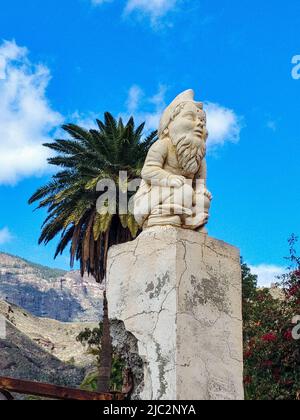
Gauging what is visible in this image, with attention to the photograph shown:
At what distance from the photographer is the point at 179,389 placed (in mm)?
6320

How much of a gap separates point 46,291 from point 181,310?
122m

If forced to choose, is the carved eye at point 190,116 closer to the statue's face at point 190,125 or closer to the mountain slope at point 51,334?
the statue's face at point 190,125

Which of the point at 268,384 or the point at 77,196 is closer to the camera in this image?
the point at 268,384

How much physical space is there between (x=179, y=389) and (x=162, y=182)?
7.08ft

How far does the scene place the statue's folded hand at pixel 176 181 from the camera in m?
7.29

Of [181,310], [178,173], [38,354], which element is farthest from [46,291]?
[181,310]

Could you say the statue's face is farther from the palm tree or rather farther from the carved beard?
the palm tree

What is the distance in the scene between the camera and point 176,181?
7.31 m

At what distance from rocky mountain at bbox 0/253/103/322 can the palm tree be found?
3010 inches

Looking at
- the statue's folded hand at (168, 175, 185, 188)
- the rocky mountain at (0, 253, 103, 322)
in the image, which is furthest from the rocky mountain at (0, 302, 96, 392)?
the rocky mountain at (0, 253, 103, 322)

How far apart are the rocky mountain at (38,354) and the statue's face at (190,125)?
71.4ft

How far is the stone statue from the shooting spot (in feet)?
23.6
